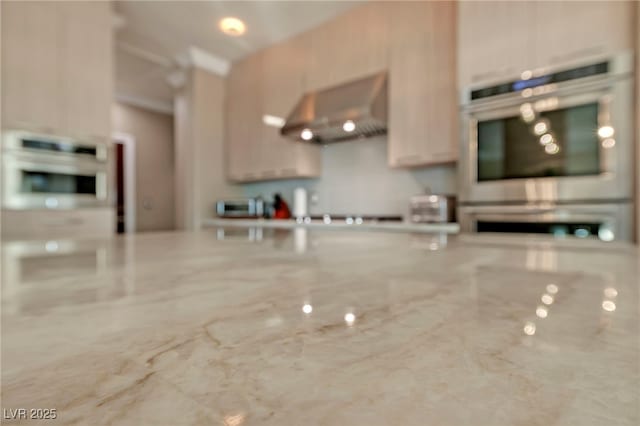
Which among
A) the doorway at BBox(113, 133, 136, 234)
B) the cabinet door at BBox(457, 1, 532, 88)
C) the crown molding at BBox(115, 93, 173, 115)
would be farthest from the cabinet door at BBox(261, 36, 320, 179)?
the doorway at BBox(113, 133, 136, 234)

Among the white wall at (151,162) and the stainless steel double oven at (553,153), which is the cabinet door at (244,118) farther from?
the stainless steel double oven at (553,153)

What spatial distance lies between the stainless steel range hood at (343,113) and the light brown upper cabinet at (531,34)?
61 cm

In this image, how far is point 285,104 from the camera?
305 cm

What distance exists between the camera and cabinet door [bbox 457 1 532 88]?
1739 millimetres

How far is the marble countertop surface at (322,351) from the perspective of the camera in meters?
0.13

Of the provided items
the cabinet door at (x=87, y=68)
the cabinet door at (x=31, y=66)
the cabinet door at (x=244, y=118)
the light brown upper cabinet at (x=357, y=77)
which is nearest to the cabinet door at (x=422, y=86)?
the light brown upper cabinet at (x=357, y=77)

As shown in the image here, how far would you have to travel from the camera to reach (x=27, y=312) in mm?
278

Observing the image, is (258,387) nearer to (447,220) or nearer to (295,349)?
(295,349)

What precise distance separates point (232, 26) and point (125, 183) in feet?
9.67

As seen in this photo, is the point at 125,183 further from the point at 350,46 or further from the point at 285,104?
the point at 350,46

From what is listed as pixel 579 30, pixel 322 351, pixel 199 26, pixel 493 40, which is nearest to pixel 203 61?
pixel 199 26

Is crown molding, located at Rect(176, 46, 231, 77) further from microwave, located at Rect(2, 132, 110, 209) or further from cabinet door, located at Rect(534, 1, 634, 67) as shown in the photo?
cabinet door, located at Rect(534, 1, 634, 67)

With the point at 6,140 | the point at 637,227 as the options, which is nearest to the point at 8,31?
the point at 6,140

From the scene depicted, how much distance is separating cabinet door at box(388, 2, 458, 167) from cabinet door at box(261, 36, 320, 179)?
3.03ft
